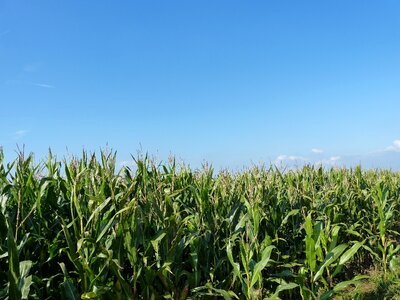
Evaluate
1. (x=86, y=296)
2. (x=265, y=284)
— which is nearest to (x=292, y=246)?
(x=265, y=284)

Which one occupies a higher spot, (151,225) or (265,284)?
(151,225)

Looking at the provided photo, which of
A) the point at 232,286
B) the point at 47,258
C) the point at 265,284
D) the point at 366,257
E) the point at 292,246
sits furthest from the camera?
the point at 366,257

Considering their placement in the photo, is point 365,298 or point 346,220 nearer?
point 365,298

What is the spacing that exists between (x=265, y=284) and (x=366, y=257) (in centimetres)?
370

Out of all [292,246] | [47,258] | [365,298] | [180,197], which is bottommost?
[365,298]

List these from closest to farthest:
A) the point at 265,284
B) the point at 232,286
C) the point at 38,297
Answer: the point at 38,297 < the point at 232,286 < the point at 265,284

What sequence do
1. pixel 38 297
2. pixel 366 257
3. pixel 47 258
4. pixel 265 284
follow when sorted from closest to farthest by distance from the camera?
pixel 38 297
pixel 47 258
pixel 265 284
pixel 366 257

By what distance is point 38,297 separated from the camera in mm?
3562

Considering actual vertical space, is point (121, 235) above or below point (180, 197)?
below

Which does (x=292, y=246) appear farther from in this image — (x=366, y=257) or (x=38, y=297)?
(x=38, y=297)

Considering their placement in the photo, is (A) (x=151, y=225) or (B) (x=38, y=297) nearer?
(B) (x=38, y=297)

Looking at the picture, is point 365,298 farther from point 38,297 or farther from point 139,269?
point 38,297

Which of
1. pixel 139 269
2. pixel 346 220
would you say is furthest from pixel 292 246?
pixel 139 269

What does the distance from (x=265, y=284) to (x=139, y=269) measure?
7.39ft
